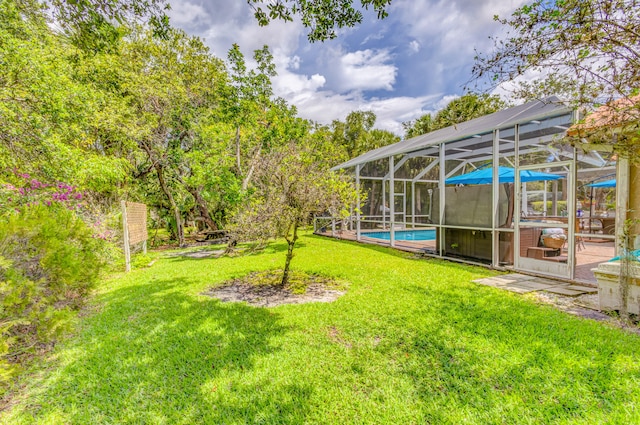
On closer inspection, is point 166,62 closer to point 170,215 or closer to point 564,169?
point 170,215

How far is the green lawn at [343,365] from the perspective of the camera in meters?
2.38

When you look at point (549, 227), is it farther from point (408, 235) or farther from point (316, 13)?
point (408, 235)

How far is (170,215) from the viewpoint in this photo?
49.0ft

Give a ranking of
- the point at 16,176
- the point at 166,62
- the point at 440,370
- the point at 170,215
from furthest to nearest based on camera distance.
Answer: the point at 170,215
the point at 166,62
the point at 16,176
the point at 440,370

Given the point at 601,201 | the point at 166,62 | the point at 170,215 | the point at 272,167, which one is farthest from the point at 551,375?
the point at 170,215

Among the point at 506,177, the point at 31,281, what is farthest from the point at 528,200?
the point at 31,281

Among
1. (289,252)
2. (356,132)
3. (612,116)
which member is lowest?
(289,252)

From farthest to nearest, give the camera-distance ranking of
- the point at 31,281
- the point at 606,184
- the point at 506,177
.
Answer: the point at 506,177 → the point at 606,184 → the point at 31,281

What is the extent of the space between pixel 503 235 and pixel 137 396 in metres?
7.85

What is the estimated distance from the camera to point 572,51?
11.9ft

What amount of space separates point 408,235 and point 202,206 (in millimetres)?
11199

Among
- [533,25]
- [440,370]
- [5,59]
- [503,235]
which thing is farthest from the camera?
[503,235]

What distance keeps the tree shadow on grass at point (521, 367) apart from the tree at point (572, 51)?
3215mm

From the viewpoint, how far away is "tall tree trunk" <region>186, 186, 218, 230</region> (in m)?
13.6
